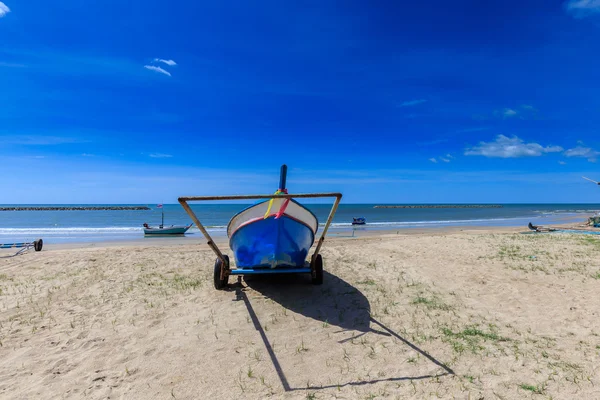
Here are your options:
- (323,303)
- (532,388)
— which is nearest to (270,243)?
(323,303)

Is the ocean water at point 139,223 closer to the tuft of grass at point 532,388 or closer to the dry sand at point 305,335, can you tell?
the dry sand at point 305,335

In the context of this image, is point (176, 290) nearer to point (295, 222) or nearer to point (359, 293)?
point (295, 222)

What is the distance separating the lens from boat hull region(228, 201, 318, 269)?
21.5ft

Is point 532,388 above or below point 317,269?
below

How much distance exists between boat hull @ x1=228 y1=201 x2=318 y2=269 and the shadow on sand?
0.60 m

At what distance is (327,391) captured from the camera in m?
3.60

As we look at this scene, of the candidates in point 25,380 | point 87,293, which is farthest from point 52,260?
point 25,380

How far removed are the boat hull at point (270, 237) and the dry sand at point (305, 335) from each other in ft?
2.41

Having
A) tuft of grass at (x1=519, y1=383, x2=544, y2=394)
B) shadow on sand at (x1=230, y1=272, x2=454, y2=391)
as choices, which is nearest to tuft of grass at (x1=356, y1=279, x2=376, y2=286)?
shadow on sand at (x1=230, y1=272, x2=454, y2=391)

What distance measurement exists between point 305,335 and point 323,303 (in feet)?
4.91

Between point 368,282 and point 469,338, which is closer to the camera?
point 469,338

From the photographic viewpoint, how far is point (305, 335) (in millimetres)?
5020

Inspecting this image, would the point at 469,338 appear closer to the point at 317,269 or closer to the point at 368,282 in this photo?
the point at 368,282

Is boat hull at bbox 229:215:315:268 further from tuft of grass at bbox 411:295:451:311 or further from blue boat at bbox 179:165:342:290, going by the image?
tuft of grass at bbox 411:295:451:311
